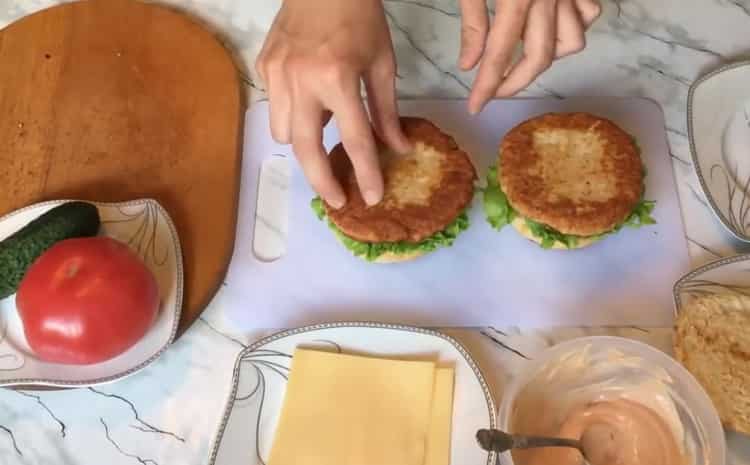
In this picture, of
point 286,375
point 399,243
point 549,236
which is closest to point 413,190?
point 399,243

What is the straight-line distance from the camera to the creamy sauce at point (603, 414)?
97 centimetres

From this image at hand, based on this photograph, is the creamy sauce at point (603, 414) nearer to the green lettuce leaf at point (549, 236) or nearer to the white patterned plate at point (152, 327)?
the green lettuce leaf at point (549, 236)

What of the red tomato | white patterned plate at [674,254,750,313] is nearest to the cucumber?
the red tomato

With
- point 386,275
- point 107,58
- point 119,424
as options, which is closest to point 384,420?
point 386,275

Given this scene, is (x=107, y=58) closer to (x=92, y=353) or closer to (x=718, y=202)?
(x=92, y=353)

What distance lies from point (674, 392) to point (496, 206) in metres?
0.37

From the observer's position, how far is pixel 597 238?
1.17 m

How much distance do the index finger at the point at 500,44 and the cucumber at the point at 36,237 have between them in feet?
1.96

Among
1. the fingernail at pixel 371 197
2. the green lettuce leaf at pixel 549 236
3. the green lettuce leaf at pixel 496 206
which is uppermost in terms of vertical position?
the fingernail at pixel 371 197

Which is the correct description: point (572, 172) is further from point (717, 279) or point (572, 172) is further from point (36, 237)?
point (36, 237)

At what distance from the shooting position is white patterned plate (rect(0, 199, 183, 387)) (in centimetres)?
107

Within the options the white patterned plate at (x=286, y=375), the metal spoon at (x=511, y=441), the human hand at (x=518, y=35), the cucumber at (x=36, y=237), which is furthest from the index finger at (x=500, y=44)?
the cucumber at (x=36, y=237)

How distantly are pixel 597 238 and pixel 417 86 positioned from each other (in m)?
0.42

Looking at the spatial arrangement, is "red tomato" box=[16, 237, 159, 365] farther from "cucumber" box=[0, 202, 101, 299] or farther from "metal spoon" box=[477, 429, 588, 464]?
"metal spoon" box=[477, 429, 588, 464]
